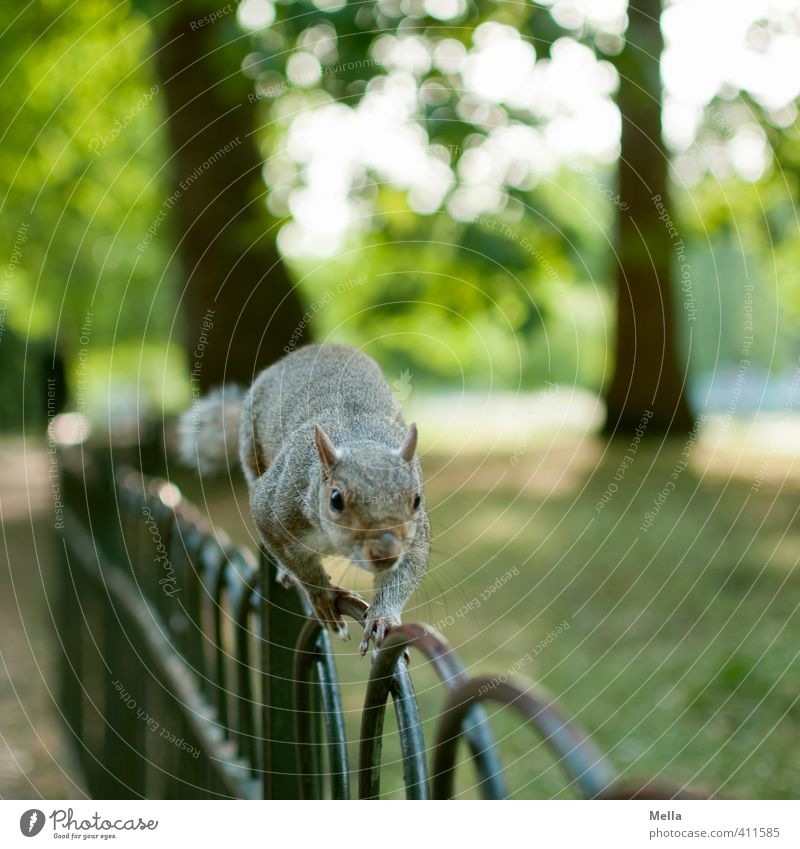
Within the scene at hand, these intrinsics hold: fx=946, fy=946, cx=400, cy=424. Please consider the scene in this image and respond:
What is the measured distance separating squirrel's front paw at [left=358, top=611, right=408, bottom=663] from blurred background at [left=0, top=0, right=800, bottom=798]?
0.10ft

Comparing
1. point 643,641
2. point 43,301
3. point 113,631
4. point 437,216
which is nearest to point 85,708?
point 113,631

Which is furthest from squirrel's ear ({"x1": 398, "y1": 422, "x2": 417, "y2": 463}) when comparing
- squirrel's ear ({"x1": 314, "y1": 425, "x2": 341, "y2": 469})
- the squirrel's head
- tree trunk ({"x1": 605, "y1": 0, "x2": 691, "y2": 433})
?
tree trunk ({"x1": 605, "y1": 0, "x2": 691, "y2": 433})

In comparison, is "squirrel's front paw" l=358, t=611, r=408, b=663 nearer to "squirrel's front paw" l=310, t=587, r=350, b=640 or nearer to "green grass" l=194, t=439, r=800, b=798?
"squirrel's front paw" l=310, t=587, r=350, b=640

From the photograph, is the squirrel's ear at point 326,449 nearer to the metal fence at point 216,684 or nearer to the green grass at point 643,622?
the metal fence at point 216,684

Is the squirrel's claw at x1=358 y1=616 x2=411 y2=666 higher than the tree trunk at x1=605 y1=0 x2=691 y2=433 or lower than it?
lower

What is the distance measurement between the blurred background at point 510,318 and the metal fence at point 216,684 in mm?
76

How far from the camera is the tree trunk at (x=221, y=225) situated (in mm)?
839

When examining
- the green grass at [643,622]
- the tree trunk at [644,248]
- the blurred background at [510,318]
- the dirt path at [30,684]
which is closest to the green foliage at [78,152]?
the blurred background at [510,318]

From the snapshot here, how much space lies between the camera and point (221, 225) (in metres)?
1.23

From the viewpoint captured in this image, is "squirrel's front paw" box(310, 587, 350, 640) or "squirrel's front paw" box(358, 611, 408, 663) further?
"squirrel's front paw" box(310, 587, 350, 640)

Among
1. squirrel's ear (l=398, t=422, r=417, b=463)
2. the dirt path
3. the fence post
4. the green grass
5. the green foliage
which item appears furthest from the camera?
the dirt path

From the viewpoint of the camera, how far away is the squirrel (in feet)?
1.89

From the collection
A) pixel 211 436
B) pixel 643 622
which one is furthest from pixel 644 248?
pixel 643 622

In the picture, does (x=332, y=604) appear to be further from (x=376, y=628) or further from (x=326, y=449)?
(x=326, y=449)
